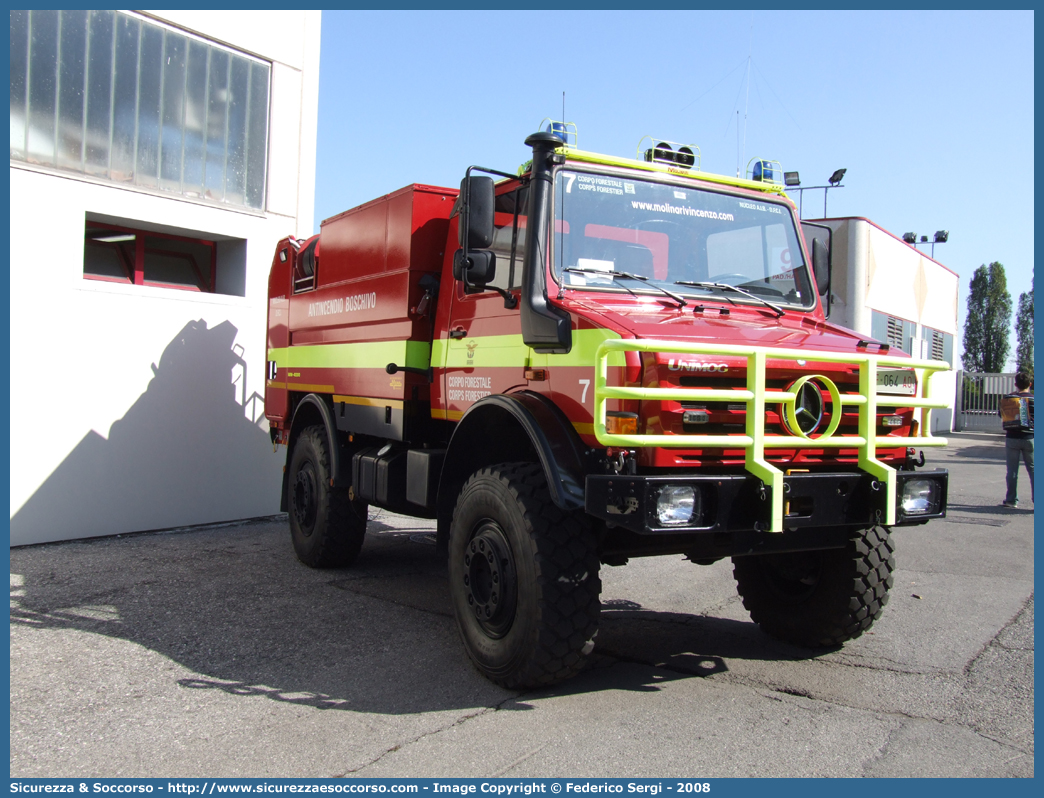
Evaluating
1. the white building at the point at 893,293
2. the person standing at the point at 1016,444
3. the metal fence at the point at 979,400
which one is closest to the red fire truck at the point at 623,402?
the person standing at the point at 1016,444

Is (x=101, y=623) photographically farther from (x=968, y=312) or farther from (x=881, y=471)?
(x=968, y=312)

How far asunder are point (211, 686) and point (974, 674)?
13.7ft

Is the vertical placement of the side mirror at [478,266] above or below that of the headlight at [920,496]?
above

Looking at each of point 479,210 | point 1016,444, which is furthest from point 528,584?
point 1016,444

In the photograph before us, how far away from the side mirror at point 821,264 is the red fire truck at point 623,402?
0.06 feet

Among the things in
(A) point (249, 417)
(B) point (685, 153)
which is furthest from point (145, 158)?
(B) point (685, 153)

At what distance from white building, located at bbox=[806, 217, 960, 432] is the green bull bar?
30.6ft

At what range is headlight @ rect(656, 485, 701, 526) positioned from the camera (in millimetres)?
3846

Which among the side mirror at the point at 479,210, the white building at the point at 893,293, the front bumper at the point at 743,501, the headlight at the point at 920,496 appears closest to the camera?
the front bumper at the point at 743,501

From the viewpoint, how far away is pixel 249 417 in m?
9.63

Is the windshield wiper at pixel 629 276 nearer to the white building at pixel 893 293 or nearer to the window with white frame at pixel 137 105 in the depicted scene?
the window with white frame at pixel 137 105

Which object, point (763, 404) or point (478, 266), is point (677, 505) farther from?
point (478, 266)

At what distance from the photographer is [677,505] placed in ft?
12.7

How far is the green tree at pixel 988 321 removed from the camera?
59.9m
